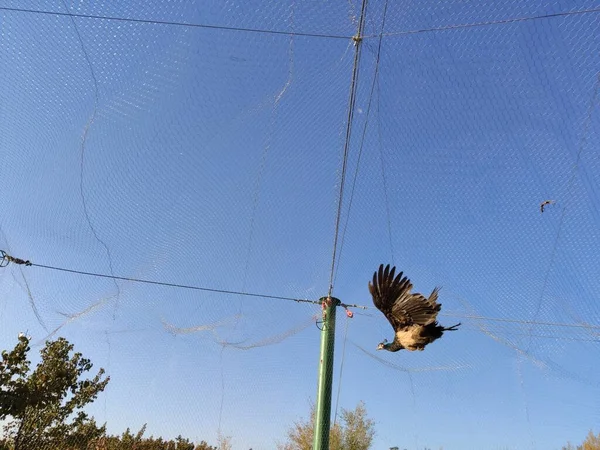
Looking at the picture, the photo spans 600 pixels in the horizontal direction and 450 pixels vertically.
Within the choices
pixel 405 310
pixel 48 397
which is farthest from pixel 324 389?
pixel 48 397

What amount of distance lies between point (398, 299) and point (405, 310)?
0.14 meters

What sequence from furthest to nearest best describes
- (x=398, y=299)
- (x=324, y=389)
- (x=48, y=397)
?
1. (x=48, y=397)
2. (x=398, y=299)
3. (x=324, y=389)

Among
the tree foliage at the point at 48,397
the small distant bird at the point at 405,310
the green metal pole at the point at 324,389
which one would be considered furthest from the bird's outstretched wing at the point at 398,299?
the tree foliage at the point at 48,397

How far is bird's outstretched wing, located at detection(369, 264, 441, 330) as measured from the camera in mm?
4965

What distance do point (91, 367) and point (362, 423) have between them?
1146 centimetres

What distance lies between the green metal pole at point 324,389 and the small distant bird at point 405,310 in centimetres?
63

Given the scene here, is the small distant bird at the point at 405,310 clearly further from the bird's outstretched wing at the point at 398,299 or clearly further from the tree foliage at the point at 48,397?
the tree foliage at the point at 48,397

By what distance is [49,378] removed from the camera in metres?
9.88

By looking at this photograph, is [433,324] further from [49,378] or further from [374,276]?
[49,378]

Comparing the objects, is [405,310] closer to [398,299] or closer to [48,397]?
[398,299]

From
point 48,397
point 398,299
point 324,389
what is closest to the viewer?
point 324,389

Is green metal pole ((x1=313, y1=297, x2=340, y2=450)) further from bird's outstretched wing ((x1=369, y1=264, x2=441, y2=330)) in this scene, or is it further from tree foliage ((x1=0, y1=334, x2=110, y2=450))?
tree foliage ((x1=0, y1=334, x2=110, y2=450))

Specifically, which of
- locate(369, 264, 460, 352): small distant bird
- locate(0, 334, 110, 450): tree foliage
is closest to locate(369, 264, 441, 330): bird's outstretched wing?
locate(369, 264, 460, 352): small distant bird

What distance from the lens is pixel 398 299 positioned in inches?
204
